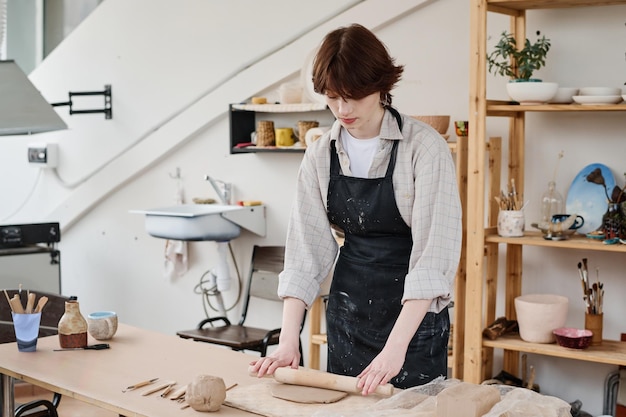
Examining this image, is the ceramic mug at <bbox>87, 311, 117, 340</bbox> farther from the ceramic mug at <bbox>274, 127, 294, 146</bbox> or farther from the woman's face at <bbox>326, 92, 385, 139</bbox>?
the ceramic mug at <bbox>274, 127, 294, 146</bbox>

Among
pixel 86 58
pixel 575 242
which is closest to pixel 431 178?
pixel 575 242

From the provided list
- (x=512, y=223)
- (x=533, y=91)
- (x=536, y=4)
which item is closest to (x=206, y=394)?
(x=512, y=223)

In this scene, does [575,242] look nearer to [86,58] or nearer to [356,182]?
[356,182]

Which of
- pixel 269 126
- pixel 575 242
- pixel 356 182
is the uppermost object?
pixel 269 126

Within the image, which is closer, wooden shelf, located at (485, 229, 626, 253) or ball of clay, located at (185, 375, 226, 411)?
ball of clay, located at (185, 375, 226, 411)

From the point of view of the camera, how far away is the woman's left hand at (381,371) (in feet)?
6.82

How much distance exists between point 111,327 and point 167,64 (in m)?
3.01

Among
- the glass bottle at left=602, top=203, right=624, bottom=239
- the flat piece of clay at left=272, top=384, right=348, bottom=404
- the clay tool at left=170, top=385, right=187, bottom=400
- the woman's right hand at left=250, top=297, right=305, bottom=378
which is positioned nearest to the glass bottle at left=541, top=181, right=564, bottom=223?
the glass bottle at left=602, top=203, right=624, bottom=239

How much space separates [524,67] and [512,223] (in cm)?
69

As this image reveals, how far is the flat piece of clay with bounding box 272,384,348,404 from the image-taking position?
6.92 feet

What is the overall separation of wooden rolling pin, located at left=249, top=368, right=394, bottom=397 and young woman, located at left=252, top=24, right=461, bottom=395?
35 millimetres

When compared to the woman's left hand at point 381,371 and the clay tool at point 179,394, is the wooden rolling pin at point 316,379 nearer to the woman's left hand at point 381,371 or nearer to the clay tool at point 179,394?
the woman's left hand at point 381,371

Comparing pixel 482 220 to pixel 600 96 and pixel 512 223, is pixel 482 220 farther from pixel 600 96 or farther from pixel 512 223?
pixel 600 96

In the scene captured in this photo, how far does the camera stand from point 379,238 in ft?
8.08
